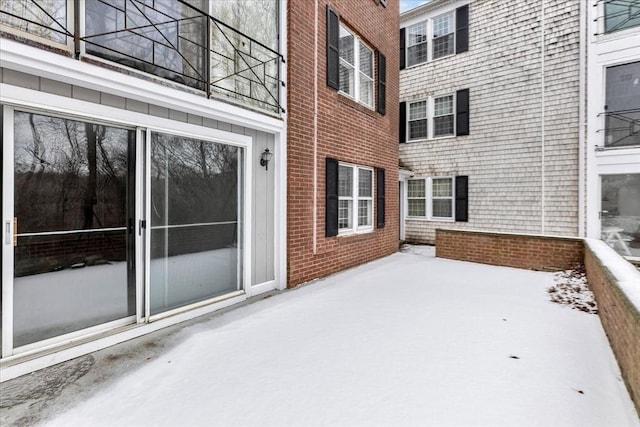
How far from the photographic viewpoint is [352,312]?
450 cm

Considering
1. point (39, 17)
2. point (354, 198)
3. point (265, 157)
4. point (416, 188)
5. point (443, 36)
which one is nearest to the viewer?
point (39, 17)

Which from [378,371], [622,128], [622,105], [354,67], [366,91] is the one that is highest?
[354,67]

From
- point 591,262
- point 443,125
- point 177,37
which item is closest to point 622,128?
point 443,125

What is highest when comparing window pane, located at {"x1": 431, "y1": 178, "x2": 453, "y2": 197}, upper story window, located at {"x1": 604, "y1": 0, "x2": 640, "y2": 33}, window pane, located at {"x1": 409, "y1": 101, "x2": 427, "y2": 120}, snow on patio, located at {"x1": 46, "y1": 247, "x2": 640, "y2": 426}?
upper story window, located at {"x1": 604, "y1": 0, "x2": 640, "y2": 33}

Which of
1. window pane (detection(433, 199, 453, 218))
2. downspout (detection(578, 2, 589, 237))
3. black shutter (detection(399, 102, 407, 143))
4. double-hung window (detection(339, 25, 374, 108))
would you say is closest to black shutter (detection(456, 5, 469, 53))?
black shutter (detection(399, 102, 407, 143))

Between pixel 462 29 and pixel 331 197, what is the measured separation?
8079mm

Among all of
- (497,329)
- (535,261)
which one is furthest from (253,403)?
(535,261)

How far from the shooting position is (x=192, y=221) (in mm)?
4336

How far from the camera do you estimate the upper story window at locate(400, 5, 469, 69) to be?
1080 cm

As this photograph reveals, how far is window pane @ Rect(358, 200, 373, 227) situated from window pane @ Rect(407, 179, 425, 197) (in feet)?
14.3

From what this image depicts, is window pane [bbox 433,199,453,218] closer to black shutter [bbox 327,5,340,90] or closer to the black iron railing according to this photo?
the black iron railing

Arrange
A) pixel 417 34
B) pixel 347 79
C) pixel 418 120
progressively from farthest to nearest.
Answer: pixel 418 120
pixel 417 34
pixel 347 79

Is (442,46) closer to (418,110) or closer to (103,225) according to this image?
(418,110)

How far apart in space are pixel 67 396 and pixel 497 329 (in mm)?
4148
